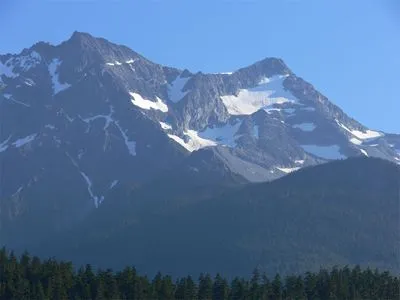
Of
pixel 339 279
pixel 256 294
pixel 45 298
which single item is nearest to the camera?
pixel 45 298

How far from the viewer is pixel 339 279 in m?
177

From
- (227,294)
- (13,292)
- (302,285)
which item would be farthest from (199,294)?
(13,292)

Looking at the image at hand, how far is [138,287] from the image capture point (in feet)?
531

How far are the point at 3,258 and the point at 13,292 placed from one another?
2001 centimetres

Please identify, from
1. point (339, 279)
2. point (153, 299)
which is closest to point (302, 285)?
point (339, 279)

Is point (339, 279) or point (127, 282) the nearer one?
point (127, 282)

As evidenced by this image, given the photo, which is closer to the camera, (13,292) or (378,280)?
(13,292)

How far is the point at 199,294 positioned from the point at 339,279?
23.5m

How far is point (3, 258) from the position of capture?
6845 inches

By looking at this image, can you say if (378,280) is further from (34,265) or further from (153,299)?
(34,265)

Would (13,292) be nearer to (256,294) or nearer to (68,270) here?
(68,270)

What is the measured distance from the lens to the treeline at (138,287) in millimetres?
157625

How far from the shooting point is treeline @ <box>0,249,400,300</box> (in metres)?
158

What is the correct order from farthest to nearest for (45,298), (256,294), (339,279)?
(339,279)
(256,294)
(45,298)
